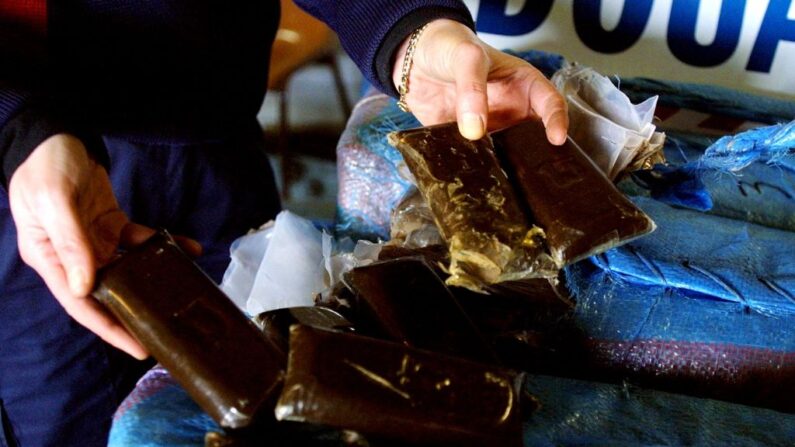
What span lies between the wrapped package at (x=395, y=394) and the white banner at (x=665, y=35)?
107 cm

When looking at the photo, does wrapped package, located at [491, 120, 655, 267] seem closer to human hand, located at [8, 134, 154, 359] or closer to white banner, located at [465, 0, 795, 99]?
human hand, located at [8, 134, 154, 359]

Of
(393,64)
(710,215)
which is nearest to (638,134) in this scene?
(710,215)

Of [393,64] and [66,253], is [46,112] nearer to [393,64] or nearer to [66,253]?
[66,253]

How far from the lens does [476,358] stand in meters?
0.66

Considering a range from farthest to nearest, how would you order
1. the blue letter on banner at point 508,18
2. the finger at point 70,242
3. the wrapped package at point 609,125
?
the blue letter on banner at point 508,18 → the wrapped package at point 609,125 → the finger at point 70,242

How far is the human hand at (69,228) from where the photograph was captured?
67 centimetres

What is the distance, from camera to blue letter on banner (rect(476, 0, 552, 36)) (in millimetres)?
1414

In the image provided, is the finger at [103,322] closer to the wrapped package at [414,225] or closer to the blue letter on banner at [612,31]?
the wrapped package at [414,225]

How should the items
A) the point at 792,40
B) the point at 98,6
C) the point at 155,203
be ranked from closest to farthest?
the point at 98,6, the point at 155,203, the point at 792,40

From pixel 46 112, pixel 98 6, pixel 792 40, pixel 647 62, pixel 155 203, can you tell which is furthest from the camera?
pixel 647 62

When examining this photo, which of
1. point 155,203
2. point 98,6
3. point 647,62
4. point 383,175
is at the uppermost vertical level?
point 98,6

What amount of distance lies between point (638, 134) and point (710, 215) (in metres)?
0.23

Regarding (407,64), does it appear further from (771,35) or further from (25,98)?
(771,35)

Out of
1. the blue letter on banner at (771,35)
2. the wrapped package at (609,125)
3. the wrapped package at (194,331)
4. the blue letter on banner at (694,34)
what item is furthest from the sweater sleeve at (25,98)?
the blue letter on banner at (771,35)
